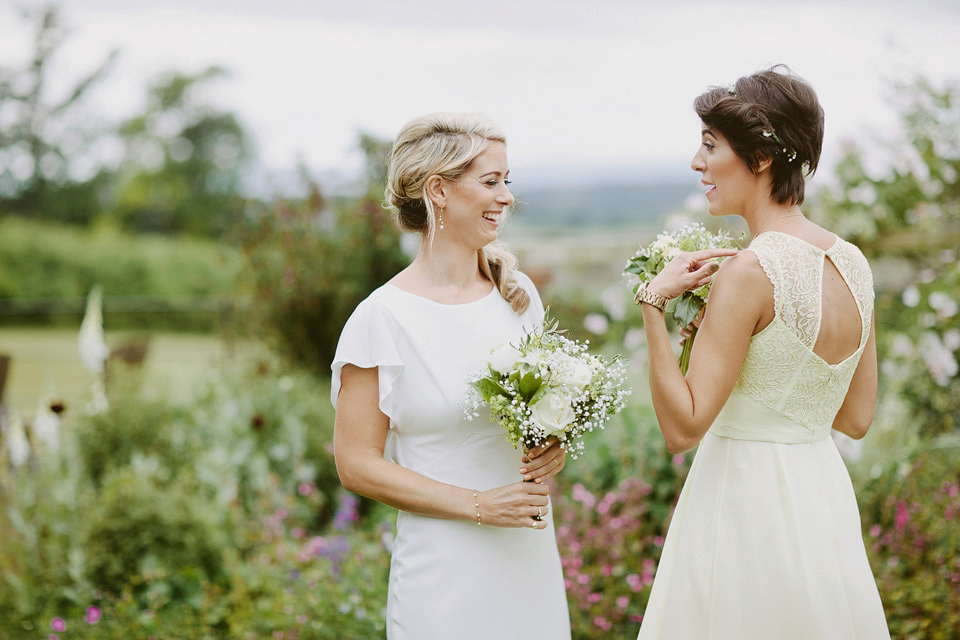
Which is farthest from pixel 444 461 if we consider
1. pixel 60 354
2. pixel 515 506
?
pixel 60 354

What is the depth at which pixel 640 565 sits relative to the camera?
3852mm

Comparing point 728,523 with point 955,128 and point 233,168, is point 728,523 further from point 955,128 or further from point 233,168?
point 233,168

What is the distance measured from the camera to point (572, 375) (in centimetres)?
210

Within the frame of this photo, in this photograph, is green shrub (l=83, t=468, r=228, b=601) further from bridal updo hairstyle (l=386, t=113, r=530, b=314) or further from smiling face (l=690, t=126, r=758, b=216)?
smiling face (l=690, t=126, r=758, b=216)

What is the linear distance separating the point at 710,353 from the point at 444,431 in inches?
30.3

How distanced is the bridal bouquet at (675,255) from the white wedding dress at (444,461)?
1.45ft

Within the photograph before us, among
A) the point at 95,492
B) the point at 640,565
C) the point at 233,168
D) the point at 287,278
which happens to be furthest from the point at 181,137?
the point at 640,565

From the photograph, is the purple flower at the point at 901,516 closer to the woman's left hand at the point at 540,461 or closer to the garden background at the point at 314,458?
the garden background at the point at 314,458

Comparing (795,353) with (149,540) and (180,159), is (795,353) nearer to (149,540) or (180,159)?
(149,540)

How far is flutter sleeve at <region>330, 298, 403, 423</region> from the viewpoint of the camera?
2.28m

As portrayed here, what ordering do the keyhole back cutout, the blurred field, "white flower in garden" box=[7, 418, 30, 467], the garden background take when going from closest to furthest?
the keyhole back cutout, the garden background, "white flower in garden" box=[7, 418, 30, 467], the blurred field

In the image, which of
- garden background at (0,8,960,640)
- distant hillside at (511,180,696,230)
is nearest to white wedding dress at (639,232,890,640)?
garden background at (0,8,960,640)

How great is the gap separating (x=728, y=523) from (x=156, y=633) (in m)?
2.78

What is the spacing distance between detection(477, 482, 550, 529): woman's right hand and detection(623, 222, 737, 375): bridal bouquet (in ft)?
1.94
